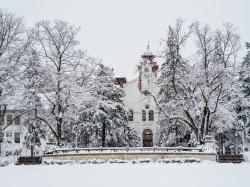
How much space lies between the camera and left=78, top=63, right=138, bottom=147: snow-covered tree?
4738 cm

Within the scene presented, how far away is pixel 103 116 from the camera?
157 ft

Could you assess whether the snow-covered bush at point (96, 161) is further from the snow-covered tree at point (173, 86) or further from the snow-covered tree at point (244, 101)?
the snow-covered tree at point (244, 101)

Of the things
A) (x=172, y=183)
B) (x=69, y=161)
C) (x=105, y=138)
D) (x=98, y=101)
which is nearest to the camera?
(x=172, y=183)

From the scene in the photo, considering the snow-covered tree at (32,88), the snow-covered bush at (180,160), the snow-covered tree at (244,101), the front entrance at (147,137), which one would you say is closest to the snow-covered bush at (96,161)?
the snow-covered bush at (180,160)

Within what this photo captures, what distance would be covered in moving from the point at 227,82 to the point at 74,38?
14980 millimetres

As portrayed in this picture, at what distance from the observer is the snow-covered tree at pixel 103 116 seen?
47375 millimetres

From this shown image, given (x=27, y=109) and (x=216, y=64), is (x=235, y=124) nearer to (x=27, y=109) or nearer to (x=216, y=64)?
(x=216, y=64)

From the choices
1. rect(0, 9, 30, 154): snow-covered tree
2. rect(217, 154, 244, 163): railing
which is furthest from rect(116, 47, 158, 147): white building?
rect(217, 154, 244, 163): railing

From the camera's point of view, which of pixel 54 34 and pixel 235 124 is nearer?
pixel 54 34

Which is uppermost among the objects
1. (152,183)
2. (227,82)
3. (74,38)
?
(74,38)

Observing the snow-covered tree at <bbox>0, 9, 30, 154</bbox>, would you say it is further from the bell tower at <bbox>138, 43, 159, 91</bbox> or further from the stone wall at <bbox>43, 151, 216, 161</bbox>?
the bell tower at <bbox>138, 43, 159, 91</bbox>

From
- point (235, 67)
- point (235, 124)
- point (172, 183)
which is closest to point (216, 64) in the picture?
point (235, 67)

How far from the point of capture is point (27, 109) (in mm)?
39156

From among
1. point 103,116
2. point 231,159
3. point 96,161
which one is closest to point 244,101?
point 231,159
